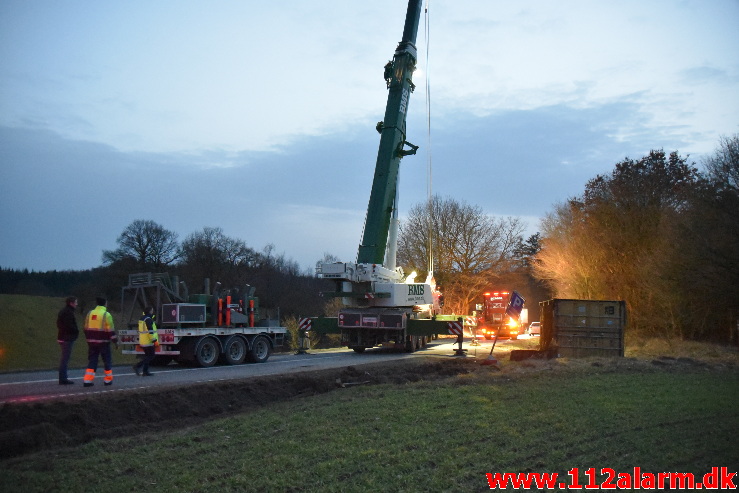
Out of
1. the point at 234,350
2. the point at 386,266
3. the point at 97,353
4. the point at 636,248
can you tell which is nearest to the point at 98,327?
the point at 97,353

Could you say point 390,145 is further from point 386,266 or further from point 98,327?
point 98,327

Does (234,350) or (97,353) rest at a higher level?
(97,353)

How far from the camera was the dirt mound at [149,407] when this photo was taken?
850 centimetres

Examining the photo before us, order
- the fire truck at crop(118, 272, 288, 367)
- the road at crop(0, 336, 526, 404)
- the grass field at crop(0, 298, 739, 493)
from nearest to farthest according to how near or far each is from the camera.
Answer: the grass field at crop(0, 298, 739, 493) < the road at crop(0, 336, 526, 404) < the fire truck at crop(118, 272, 288, 367)

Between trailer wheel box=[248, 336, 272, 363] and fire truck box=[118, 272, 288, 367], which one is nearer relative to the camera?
fire truck box=[118, 272, 288, 367]

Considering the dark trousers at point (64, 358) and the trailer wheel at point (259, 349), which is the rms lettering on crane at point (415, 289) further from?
the dark trousers at point (64, 358)

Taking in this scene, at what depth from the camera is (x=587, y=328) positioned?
2023 cm

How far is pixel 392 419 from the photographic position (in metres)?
8.97

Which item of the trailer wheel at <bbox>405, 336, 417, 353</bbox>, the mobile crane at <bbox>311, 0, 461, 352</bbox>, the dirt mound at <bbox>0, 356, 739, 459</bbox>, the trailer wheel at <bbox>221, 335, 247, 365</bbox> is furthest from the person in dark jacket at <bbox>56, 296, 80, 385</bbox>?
the trailer wheel at <bbox>405, 336, 417, 353</bbox>

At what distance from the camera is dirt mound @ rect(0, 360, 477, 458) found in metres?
8.50

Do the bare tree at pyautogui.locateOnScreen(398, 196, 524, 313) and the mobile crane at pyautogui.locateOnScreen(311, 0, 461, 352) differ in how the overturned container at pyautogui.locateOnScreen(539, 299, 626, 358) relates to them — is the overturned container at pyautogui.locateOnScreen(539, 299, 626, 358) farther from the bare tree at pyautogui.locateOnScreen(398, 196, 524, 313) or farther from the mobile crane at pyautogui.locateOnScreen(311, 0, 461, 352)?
the bare tree at pyautogui.locateOnScreen(398, 196, 524, 313)

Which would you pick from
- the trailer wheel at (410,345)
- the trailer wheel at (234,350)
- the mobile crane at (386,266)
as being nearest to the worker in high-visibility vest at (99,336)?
the trailer wheel at (234,350)

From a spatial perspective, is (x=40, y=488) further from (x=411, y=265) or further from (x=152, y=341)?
(x=411, y=265)

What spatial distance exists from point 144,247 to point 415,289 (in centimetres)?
3441
